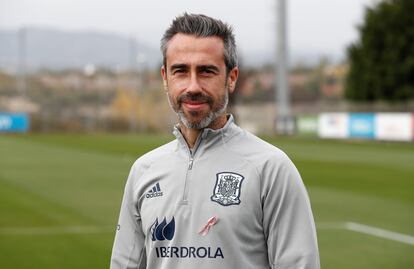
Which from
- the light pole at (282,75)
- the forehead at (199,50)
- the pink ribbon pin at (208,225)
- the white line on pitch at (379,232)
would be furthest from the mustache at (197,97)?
the light pole at (282,75)

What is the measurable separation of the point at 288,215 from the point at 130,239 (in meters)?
0.63

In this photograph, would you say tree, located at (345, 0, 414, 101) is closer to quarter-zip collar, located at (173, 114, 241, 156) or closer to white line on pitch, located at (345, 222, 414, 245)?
white line on pitch, located at (345, 222, 414, 245)

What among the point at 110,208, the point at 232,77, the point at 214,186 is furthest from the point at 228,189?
the point at 110,208

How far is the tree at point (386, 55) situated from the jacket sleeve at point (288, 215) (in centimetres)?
4898

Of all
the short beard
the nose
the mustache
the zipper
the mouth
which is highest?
the nose

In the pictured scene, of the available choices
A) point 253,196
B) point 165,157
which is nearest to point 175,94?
point 165,157

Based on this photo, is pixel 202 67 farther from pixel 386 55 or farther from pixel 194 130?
pixel 386 55

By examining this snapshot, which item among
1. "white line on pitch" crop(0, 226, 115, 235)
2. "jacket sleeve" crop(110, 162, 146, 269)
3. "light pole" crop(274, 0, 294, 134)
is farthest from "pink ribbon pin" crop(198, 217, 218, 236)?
"light pole" crop(274, 0, 294, 134)

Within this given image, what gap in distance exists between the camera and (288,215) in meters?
2.61

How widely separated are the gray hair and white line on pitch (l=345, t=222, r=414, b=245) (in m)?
8.33

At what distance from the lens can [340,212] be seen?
43.9 feet

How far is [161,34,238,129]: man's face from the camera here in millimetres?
2660

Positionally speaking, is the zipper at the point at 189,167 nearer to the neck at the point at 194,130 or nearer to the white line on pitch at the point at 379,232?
the neck at the point at 194,130

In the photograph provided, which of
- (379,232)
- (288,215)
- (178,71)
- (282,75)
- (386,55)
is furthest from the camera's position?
(386,55)
